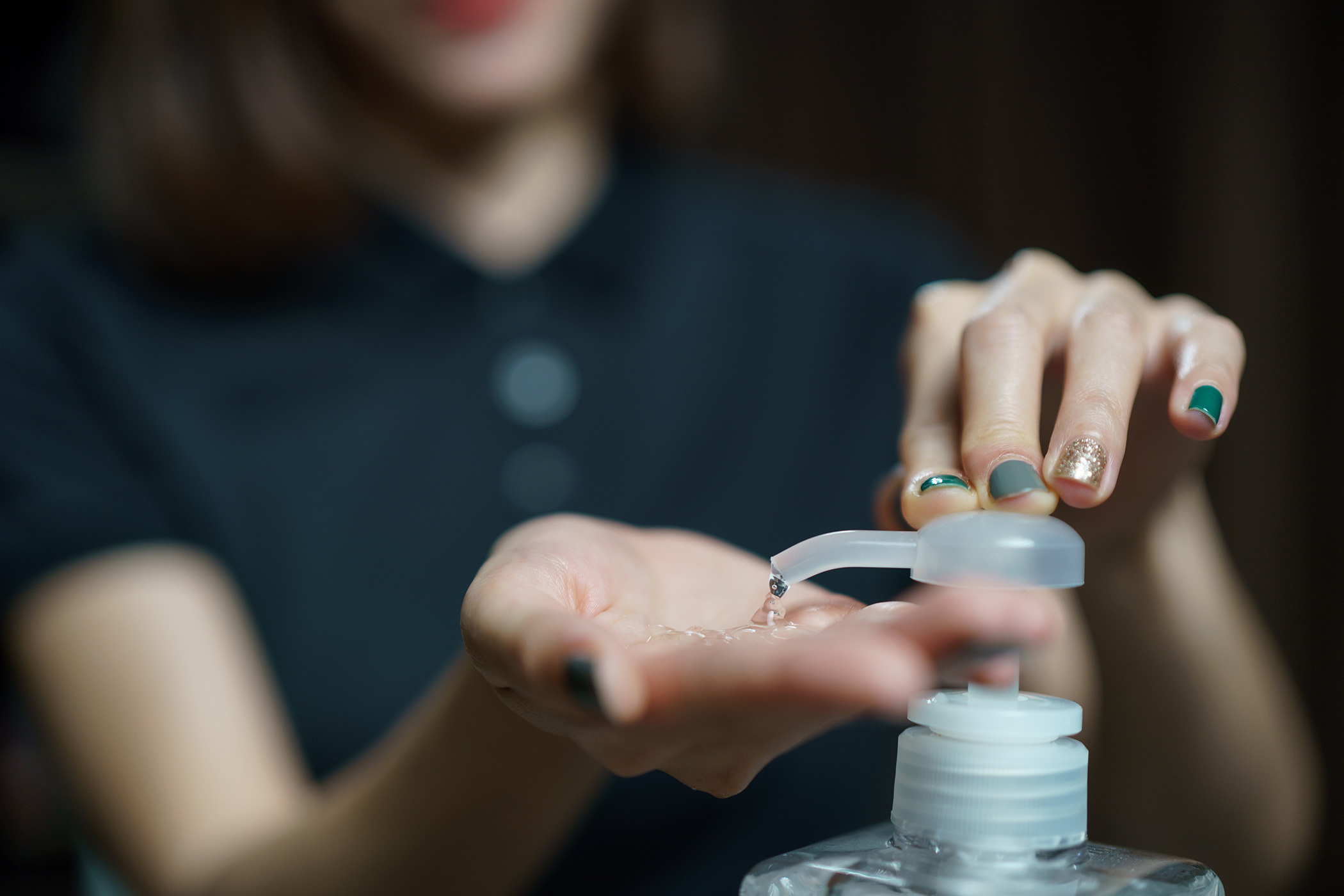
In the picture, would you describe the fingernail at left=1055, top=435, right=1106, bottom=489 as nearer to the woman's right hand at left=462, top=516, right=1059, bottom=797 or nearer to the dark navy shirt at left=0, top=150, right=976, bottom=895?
the woman's right hand at left=462, top=516, right=1059, bottom=797

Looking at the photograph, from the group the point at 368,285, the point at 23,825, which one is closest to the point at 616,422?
the point at 368,285

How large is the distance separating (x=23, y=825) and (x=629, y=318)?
2.45ft

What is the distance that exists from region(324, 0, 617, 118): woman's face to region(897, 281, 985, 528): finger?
430mm

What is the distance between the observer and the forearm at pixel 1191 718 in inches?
19.6

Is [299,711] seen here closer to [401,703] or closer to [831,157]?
[401,703]

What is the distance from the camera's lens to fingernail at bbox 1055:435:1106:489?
0.27 metres

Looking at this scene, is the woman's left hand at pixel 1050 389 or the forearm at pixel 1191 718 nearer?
the woman's left hand at pixel 1050 389

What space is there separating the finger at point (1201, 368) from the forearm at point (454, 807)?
0.77 feet

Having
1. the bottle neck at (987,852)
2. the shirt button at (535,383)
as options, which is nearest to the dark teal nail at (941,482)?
the bottle neck at (987,852)

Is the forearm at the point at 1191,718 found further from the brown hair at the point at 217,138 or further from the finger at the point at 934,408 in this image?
the brown hair at the point at 217,138

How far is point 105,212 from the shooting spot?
74 cm

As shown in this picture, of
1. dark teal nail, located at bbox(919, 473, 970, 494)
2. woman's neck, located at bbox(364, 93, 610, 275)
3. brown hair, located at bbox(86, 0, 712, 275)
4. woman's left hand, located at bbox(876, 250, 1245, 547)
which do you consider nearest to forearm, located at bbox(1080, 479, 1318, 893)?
woman's left hand, located at bbox(876, 250, 1245, 547)

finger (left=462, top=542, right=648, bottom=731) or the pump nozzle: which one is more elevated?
the pump nozzle

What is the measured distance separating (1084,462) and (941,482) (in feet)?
0.14
